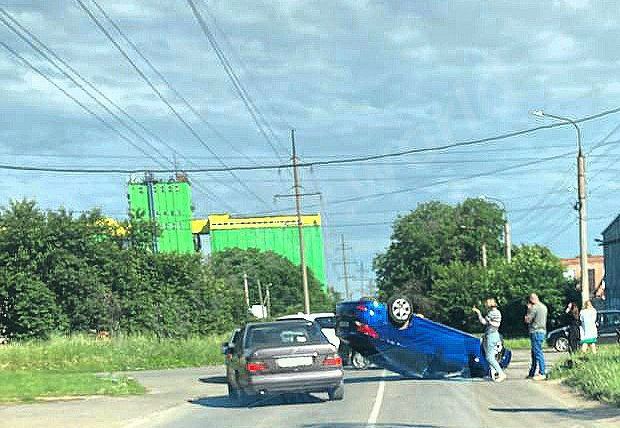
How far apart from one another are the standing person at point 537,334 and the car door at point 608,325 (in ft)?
53.2

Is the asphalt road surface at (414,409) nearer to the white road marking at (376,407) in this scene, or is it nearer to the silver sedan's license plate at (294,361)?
the white road marking at (376,407)

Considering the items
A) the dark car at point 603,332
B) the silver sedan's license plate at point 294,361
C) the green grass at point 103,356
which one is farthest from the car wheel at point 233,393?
the dark car at point 603,332

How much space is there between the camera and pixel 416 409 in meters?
14.0

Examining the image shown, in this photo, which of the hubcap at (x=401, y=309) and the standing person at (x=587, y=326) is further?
the standing person at (x=587, y=326)

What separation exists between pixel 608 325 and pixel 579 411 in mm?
22957

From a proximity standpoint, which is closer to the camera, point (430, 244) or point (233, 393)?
point (233, 393)

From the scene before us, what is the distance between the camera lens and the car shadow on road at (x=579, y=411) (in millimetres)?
12656

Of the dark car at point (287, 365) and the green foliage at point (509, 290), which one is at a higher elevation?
the dark car at point (287, 365)

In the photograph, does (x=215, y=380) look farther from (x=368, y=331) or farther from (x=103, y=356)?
(x=103, y=356)

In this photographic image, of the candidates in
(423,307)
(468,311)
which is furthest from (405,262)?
(468,311)

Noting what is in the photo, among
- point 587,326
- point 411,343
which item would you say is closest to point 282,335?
point 411,343

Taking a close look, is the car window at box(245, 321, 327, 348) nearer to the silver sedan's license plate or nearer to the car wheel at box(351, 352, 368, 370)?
the silver sedan's license plate

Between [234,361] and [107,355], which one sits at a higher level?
[234,361]

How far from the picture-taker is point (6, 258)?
1754 inches
